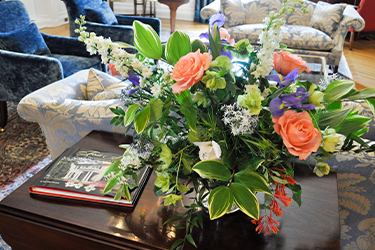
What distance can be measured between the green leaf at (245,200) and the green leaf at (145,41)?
30 cm

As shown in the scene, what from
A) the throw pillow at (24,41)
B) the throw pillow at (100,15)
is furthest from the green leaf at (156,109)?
the throw pillow at (100,15)

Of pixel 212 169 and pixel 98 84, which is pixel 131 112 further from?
pixel 98 84

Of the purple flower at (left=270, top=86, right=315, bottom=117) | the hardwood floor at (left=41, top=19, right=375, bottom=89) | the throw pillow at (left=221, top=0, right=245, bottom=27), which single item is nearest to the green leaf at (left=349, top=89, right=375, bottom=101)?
the purple flower at (left=270, top=86, right=315, bottom=117)

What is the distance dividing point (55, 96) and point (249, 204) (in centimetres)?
105

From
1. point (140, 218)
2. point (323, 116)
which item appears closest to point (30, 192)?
point (140, 218)

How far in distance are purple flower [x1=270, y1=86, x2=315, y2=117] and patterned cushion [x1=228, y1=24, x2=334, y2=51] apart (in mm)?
3151

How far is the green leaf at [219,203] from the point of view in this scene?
58 cm

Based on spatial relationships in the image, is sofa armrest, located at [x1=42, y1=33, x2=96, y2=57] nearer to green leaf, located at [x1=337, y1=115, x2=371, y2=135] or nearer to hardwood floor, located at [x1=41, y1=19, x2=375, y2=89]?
hardwood floor, located at [x1=41, y1=19, x2=375, y2=89]

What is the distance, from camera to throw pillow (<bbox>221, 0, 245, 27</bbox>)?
374 cm

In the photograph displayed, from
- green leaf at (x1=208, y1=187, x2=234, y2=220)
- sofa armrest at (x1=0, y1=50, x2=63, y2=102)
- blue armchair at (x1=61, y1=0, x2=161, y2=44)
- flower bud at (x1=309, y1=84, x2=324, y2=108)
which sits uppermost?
flower bud at (x1=309, y1=84, x2=324, y2=108)

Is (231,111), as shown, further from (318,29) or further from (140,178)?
(318,29)

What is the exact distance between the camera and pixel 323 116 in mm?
593

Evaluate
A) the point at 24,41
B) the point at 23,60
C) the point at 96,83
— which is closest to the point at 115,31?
the point at 24,41

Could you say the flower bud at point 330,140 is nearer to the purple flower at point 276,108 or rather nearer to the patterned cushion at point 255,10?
the purple flower at point 276,108
